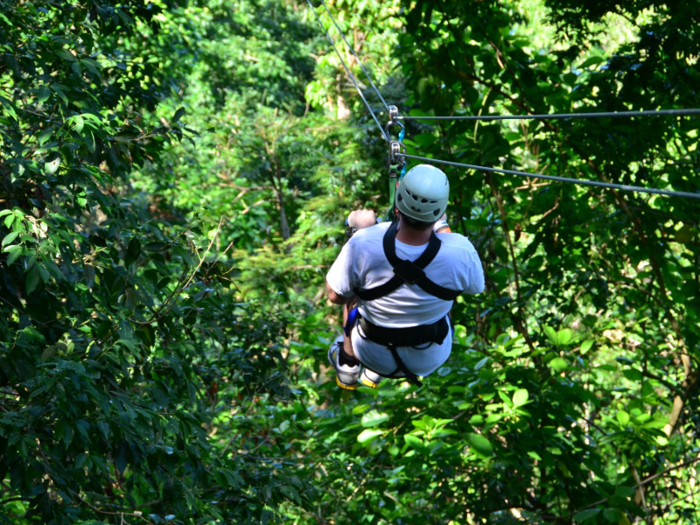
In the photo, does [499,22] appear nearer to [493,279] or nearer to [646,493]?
[493,279]

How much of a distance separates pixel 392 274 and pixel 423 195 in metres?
0.32

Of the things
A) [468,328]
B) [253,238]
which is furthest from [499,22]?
[253,238]

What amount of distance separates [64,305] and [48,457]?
819 millimetres

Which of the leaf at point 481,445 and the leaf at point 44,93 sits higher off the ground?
the leaf at point 44,93

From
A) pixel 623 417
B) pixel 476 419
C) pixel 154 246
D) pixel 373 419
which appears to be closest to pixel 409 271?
pixel 154 246

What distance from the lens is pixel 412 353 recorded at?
9.93ft

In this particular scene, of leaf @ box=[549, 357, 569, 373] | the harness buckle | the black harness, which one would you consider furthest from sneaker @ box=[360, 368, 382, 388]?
leaf @ box=[549, 357, 569, 373]

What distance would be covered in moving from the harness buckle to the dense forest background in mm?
1004

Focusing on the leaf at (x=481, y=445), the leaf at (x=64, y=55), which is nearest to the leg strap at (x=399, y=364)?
the leaf at (x=481, y=445)

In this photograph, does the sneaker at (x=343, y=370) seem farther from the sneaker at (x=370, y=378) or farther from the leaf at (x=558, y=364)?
the leaf at (x=558, y=364)

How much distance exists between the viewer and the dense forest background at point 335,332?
9.96 feet

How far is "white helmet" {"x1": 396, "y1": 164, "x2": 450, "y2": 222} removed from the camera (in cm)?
256

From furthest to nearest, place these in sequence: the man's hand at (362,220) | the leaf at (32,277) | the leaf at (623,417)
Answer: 1. the leaf at (623,417)
2. the man's hand at (362,220)
3. the leaf at (32,277)

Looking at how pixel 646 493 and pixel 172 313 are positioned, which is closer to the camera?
pixel 172 313
